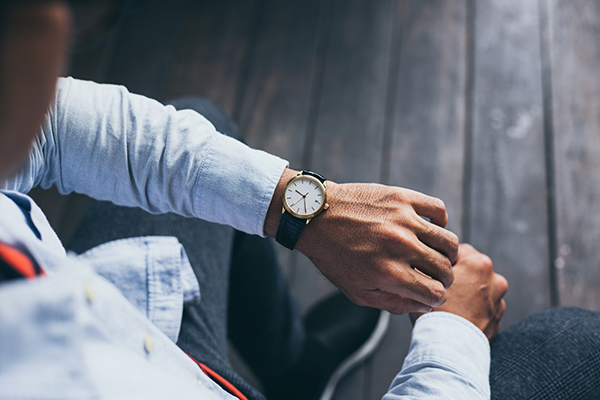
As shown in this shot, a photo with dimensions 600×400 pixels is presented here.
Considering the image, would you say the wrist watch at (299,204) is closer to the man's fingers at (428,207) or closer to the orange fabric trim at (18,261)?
the man's fingers at (428,207)

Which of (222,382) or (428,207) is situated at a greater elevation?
(428,207)

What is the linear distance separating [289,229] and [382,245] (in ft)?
0.38

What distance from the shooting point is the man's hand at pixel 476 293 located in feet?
1.85

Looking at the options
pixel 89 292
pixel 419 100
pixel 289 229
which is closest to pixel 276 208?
pixel 289 229

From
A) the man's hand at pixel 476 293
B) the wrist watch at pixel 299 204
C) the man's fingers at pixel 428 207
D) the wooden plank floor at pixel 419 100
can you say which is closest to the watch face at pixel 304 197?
the wrist watch at pixel 299 204

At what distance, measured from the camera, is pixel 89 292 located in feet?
1.00

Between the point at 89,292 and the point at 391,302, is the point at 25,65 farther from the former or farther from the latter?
the point at 391,302

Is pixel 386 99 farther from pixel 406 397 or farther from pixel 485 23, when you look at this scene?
pixel 406 397

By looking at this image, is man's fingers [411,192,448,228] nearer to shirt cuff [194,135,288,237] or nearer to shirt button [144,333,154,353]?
shirt cuff [194,135,288,237]

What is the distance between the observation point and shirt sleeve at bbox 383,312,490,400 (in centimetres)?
45

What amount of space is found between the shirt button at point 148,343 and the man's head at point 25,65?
0.60ft

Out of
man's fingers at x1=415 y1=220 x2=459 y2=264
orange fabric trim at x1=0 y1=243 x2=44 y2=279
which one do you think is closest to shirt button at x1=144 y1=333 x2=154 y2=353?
orange fabric trim at x1=0 y1=243 x2=44 y2=279

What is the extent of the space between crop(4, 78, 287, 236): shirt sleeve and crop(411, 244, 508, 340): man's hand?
285mm

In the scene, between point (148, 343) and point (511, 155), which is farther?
point (511, 155)
